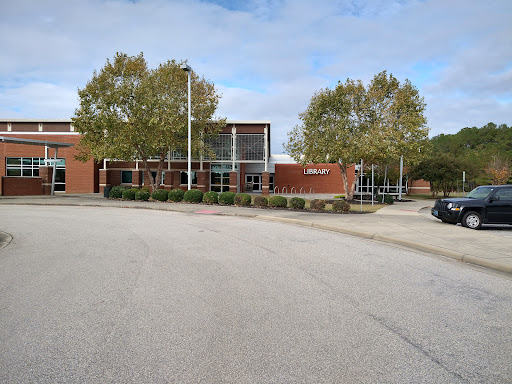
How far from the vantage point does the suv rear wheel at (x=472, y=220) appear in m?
13.8

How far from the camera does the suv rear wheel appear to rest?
13780 mm

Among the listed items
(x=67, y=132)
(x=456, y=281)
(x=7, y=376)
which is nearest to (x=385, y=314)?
(x=456, y=281)

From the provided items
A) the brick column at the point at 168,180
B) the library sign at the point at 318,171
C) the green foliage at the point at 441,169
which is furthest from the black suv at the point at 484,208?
the library sign at the point at 318,171

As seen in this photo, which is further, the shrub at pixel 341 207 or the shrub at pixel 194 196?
the shrub at pixel 194 196

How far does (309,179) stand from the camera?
47.5 metres

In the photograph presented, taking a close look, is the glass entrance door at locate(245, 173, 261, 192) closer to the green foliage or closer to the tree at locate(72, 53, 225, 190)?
the tree at locate(72, 53, 225, 190)

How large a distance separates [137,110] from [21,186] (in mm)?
14335

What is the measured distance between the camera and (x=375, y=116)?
2912 centimetres

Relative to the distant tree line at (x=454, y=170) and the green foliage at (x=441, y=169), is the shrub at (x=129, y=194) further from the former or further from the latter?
the green foliage at (x=441, y=169)

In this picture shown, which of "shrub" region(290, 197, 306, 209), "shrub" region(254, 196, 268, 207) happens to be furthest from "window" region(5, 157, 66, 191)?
"shrub" region(290, 197, 306, 209)

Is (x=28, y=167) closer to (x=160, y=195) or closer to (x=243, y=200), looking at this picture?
(x=160, y=195)

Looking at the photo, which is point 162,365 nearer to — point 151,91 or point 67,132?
point 151,91

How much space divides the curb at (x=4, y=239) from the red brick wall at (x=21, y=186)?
25.6 metres

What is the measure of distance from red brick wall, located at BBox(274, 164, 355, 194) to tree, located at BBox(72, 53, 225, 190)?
16056 mm
